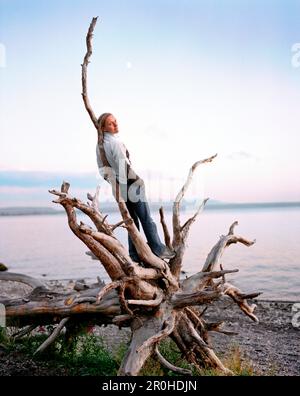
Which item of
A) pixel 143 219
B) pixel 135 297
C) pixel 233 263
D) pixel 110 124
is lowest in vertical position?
pixel 233 263

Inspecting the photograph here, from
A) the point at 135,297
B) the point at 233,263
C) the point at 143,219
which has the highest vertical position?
the point at 143,219

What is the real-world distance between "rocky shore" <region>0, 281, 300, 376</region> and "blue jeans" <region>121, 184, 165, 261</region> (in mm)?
1730

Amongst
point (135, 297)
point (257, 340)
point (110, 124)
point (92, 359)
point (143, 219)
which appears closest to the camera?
point (110, 124)

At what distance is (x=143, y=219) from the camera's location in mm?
6559

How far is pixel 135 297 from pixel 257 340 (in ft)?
13.8

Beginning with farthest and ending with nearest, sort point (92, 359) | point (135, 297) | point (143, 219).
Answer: point (92, 359)
point (143, 219)
point (135, 297)

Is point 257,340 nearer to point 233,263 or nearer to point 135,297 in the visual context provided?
point 135,297

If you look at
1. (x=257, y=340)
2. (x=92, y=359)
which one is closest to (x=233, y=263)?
(x=257, y=340)

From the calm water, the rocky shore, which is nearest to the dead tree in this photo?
the rocky shore

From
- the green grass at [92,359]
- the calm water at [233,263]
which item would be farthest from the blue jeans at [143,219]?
the calm water at [233,263]

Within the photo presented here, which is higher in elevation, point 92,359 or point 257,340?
point 92,359

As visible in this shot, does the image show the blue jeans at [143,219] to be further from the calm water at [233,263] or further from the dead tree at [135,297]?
the calm water at [233,263]

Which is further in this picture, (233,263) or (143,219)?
(233,263)
